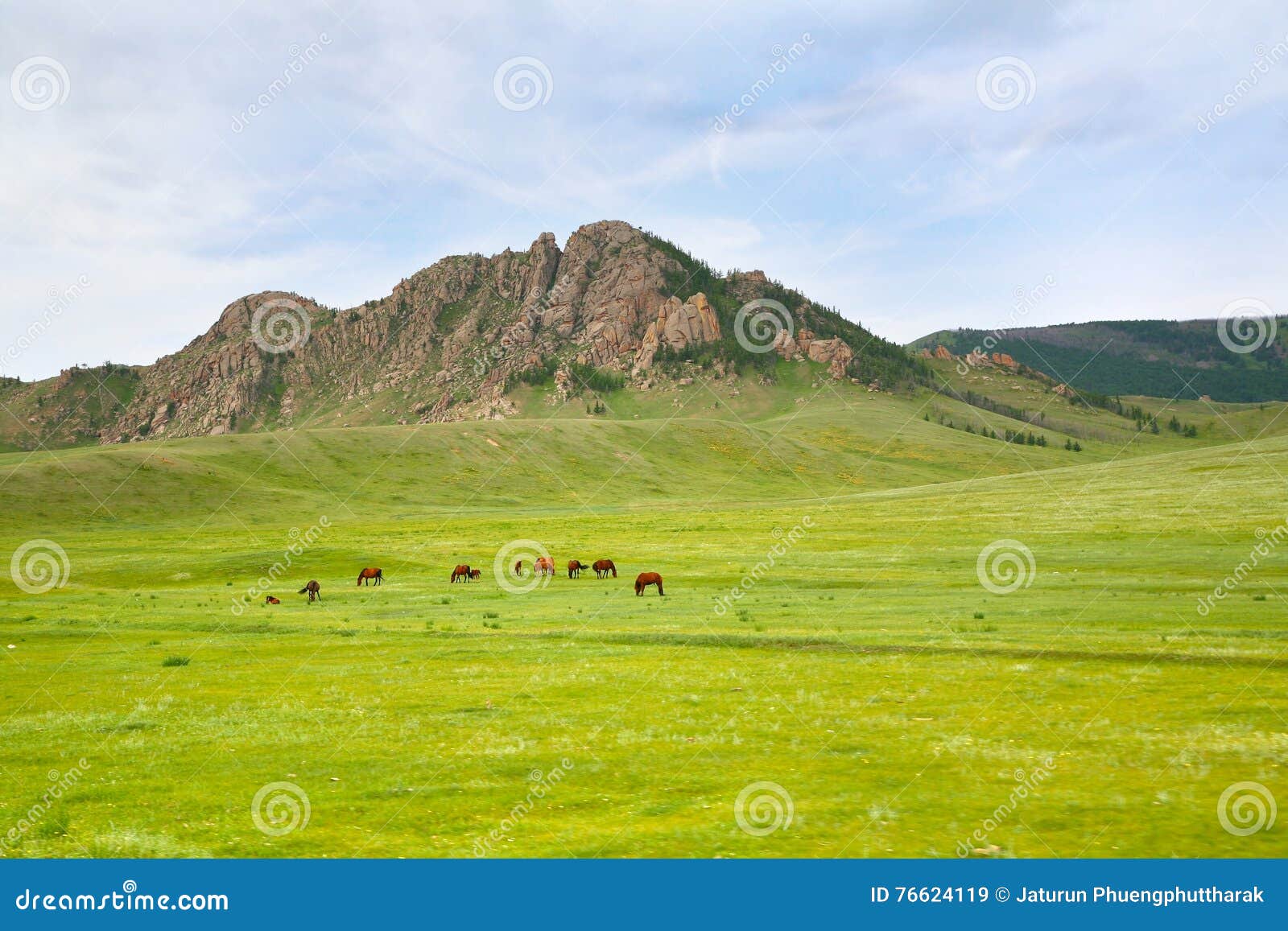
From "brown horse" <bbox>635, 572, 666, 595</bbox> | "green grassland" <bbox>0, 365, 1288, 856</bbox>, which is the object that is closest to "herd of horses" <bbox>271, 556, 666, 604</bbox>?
"green grassland" <bbox>0, 365, 1288, 856</bbox>

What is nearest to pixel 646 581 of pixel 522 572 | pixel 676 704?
pixel 522 572

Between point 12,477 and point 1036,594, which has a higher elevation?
point 12,477

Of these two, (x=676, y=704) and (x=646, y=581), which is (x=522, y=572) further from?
(x=676, y=704)

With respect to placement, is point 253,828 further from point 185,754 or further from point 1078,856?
point 1078,856

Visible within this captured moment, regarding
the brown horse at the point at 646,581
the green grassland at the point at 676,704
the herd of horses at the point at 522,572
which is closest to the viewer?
the green grassland at the point at 676,704

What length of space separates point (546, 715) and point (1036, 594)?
94.0 feet

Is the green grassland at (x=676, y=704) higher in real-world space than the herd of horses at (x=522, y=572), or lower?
lower

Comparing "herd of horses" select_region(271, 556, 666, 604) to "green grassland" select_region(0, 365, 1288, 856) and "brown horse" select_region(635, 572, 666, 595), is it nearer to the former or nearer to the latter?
"green grassland" select_region(0, 365, 1288, 856)

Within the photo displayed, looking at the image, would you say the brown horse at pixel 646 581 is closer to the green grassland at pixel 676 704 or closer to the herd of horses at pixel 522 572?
the green grassland at pixel 676 704

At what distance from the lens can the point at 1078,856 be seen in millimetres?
10188

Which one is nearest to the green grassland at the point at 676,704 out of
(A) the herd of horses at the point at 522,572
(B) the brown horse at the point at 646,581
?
(B) the brown horse at the point at 646,581

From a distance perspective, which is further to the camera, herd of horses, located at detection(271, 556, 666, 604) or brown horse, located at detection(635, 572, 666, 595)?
herd of horses, located at detection(271, 556, 666, 604)

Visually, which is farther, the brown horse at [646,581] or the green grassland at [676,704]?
the brown horse at [646,581]

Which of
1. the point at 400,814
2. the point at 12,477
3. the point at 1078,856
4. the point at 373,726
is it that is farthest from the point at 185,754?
the point at 12,477
